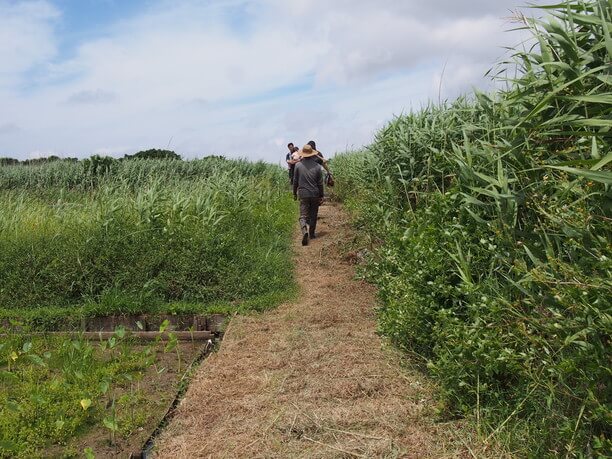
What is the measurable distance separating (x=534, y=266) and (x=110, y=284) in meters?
6.09

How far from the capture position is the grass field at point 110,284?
489cm

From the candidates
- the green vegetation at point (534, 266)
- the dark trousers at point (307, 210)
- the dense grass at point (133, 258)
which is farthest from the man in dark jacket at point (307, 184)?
the green vegetation at point (534, 266)

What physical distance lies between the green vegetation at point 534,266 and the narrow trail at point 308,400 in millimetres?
331

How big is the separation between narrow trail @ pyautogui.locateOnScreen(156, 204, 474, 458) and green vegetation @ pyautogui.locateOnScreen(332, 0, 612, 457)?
0.33 m

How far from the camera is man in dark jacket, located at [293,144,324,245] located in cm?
1091

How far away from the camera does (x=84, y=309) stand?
7.50 meters

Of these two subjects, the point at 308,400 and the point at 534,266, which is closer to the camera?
the point at 534,266

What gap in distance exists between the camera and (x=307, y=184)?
429 inches

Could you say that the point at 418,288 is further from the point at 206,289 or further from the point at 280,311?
the point at 206,289

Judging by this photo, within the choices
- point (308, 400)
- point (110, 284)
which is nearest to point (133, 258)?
point (110, 284)

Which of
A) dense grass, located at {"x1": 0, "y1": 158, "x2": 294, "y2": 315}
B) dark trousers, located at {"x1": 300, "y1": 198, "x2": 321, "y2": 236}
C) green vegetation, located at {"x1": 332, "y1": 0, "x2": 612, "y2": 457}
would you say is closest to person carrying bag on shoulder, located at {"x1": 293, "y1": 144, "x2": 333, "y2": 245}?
dark trousers, located at {"x1": 300, "y1": 198, "x2": 321, "y2": 236}

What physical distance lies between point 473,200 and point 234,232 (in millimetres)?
6006

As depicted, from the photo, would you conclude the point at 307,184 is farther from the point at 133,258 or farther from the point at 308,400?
the point at 308,400

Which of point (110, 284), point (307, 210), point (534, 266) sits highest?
point (307, 210)
